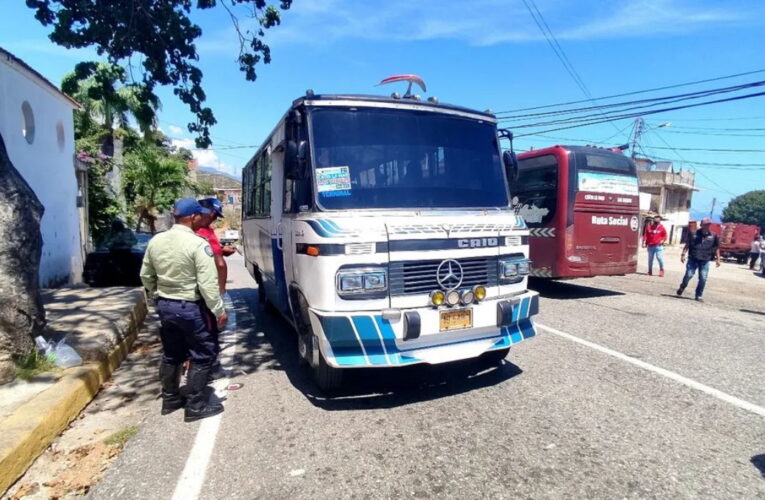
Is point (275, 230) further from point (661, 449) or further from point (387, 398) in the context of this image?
point (661, 449)

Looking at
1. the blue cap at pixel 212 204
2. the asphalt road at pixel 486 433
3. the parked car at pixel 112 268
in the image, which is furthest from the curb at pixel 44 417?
the parked car at pixel 112 268

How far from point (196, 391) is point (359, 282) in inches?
66.9

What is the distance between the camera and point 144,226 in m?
27.4

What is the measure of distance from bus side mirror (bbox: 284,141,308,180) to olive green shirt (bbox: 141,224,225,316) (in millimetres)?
1009

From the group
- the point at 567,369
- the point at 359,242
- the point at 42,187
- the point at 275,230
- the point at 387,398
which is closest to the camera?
the point at 359,242

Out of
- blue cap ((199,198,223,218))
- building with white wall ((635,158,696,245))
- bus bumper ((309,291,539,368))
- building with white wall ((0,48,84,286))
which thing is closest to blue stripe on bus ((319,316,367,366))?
bus bumper ((309,291,539,368))

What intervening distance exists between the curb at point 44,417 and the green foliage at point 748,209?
80.1 metres

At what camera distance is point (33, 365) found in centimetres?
470

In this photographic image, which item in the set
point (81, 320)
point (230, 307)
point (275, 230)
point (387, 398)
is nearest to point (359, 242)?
point (387, 398)

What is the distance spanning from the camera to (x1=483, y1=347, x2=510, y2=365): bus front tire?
5121 millimetres

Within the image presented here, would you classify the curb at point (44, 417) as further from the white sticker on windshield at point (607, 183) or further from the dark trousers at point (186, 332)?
the white sticker on windshield at point (607, 183)

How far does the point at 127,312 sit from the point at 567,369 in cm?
588

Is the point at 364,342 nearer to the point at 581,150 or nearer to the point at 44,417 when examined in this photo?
the point at 44,417

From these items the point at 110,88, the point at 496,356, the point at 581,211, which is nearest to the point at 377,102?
the point at 496,356
